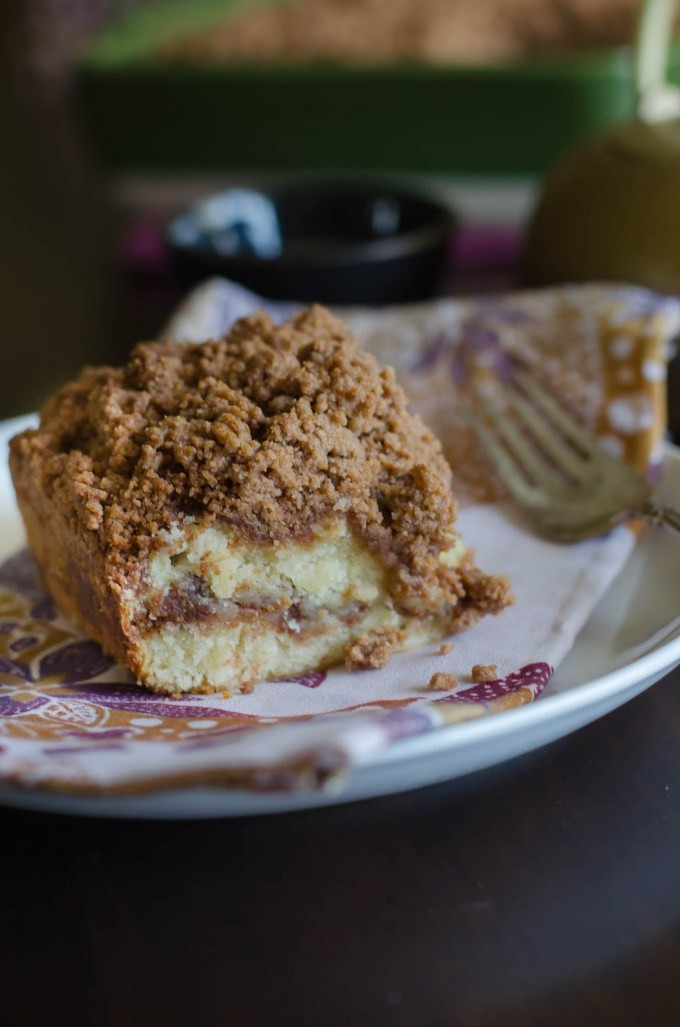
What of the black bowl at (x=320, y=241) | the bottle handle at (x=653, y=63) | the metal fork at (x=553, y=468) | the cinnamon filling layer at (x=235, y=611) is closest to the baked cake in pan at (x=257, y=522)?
the cinnamon filling layer at (x=235, y=611)

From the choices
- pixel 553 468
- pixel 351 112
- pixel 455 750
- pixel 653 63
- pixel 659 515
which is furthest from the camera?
pixel 351 112

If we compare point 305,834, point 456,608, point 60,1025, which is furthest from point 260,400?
point 60,1025

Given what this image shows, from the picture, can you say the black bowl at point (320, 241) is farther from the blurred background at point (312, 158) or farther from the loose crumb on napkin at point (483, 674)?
the loose crumb on napkin at point (483, 674)

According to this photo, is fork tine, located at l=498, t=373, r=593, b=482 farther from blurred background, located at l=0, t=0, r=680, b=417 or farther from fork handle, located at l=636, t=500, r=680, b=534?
blurred background, located at l=0, t=0, r=680, b=417

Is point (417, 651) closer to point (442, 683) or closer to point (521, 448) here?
point (442, 683)

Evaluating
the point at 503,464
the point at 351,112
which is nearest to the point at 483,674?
the point at 503,464
